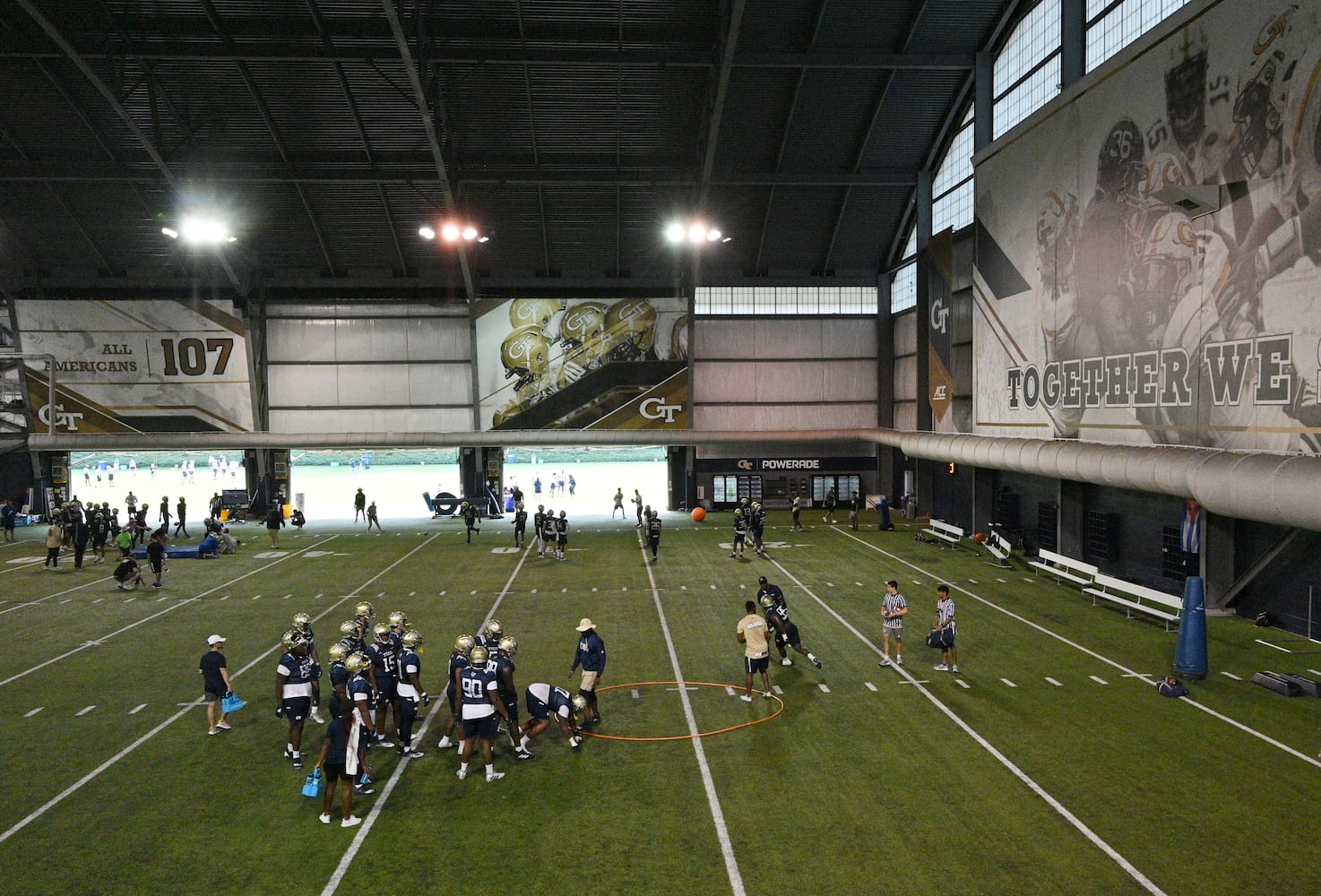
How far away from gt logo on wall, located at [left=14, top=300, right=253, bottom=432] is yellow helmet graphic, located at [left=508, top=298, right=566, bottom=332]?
44.5 ft

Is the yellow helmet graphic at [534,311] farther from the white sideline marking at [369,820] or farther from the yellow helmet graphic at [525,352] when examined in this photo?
the white sideline marking at [369,820]

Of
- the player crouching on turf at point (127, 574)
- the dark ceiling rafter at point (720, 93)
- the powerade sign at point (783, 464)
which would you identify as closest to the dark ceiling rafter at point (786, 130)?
the dark ceiling rafter at point (720, 93)

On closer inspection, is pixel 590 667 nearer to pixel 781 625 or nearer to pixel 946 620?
pixel 781 625

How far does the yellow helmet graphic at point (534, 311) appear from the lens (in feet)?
138

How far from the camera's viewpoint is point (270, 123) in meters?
34.4

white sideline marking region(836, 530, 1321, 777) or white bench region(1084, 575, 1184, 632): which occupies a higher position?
white bench region(1084, 575, 1184, 632)

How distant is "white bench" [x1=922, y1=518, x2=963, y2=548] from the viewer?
32281 millimetres

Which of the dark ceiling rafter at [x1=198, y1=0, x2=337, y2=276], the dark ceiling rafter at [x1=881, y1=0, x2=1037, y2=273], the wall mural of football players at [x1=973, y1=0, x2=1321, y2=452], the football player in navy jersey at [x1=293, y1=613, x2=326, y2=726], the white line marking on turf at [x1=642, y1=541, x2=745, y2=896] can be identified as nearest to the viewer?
the white line marking on turf at [x1=642, y1=541, x2=745, y2=896]

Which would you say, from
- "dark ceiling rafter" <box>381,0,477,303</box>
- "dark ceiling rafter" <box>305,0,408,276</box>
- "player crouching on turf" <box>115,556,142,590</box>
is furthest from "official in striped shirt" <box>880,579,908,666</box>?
"dark ceiling rafter" <box>305,0,408,276</box>

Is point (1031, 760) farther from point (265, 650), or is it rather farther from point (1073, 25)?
point (1073, 25)

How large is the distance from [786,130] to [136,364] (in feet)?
109

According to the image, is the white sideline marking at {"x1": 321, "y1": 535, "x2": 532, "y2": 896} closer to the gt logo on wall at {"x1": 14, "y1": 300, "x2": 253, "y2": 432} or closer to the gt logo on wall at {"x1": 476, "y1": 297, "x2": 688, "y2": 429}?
the gt logo on wall at {"x1": 476, "y1": 297, "x2": 688, "y2": 429}

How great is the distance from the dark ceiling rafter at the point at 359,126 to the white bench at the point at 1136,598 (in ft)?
100

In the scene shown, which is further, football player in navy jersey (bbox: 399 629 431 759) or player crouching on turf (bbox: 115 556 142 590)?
player crouching on turf (bbox: 115 556 142 590)
